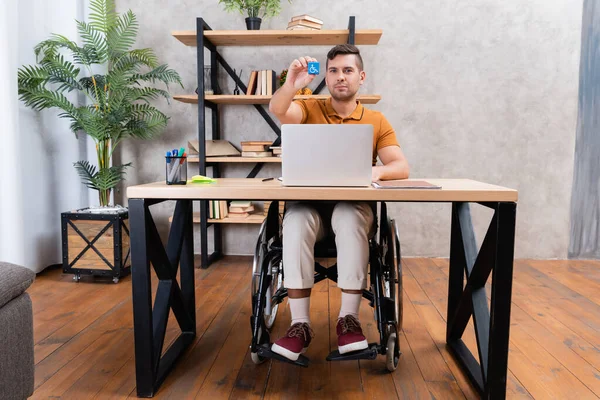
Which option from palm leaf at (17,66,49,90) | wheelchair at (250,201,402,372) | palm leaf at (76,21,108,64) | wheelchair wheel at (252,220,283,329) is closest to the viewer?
wheelchair at (250,201,402,372)

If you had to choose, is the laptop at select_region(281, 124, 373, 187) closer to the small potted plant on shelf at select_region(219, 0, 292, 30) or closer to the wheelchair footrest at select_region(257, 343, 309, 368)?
the wheelchair footrest at select_region(257, 343, 309, 368)

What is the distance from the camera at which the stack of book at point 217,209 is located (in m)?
3.34

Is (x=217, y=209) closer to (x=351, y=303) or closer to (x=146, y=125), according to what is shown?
(x=146, y=125)

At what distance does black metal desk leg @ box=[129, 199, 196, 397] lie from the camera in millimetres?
1575

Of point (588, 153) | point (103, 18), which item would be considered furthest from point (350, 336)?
point (588, 153)

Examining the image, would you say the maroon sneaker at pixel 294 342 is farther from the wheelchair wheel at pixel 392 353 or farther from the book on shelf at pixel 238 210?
the book on shelf at pixel 238 210

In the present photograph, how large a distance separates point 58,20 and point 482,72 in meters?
2.87

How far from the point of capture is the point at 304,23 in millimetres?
3119

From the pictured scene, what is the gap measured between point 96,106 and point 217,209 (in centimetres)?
99

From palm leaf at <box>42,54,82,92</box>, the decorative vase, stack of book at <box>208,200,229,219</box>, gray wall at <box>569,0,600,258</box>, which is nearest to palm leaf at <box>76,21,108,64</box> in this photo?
palm leaf at <box>42,54,82,92</box>

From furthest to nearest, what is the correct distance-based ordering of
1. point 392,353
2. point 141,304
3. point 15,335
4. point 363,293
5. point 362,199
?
point 363,293
point 392,353
point 141,304
point 362,199
point 15,335

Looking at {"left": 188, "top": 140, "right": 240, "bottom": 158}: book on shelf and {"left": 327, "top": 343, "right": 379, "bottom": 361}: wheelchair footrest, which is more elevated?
{"left": 188, "top": 140, "right": 240, "bottom": 158}: book on shelf

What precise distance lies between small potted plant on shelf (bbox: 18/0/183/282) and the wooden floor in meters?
0.19

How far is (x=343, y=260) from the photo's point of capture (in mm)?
1693
